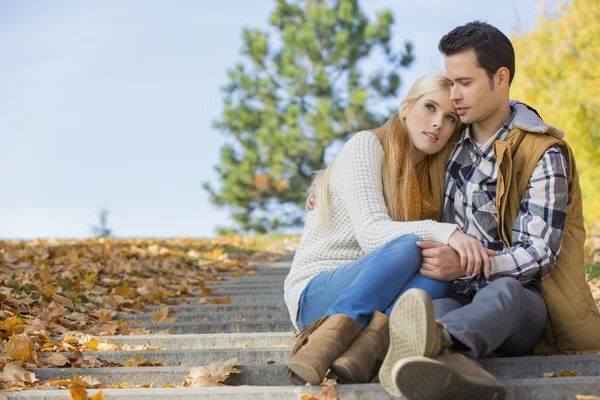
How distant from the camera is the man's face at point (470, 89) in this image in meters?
3.32

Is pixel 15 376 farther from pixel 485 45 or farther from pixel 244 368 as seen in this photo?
pixel 485 45

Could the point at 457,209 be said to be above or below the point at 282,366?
above

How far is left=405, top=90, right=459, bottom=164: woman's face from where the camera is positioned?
11.1 feet

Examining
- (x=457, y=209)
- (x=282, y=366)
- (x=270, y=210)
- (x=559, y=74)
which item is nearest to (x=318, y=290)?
(x=282, y=366)

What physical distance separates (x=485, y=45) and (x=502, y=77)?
0.55ft

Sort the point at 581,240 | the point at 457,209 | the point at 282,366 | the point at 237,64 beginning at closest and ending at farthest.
A: 1. the point at 282,366
2. the point at 581,240
3. the point at 457,209
4. the point at 237,64

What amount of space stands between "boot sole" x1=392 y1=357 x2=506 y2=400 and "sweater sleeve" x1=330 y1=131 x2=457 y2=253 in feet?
2.43

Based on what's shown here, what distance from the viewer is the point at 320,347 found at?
2551 millimetres

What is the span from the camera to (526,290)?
3049 millimetres

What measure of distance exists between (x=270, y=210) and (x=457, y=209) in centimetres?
1992

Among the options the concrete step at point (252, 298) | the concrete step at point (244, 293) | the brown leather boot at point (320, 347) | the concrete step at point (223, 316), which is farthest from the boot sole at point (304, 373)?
the concrete step at point (244, 293)

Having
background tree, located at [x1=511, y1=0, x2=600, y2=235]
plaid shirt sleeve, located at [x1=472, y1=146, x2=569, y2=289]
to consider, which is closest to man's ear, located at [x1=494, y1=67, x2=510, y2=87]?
plaid shirt sleeve, located at [x1=472, y1=146, x2=569, y2=289]

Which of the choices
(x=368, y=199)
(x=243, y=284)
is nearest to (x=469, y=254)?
(x=368, y=199)

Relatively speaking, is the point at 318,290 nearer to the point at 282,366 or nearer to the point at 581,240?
the point at 282,366
